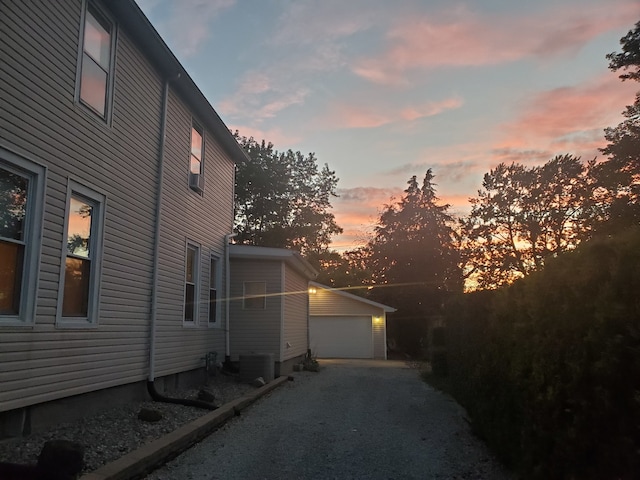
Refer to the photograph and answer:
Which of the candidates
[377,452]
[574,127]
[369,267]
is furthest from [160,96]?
[369,267]

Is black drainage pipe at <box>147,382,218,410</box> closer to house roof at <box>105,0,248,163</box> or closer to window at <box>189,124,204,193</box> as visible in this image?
window at <box>189,124,204,193</box>

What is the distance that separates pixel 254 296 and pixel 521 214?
92.2 ft

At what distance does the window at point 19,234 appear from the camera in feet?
18.7

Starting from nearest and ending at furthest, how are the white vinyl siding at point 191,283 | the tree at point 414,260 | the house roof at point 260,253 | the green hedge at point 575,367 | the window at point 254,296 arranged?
the green hedge at point 575,367
the white vinyl siding at point 191,283
the house roof at point 260,253
the window at point 254,296
the tree at point 414,260

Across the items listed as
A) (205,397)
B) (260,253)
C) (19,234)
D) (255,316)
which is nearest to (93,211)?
(19,234)

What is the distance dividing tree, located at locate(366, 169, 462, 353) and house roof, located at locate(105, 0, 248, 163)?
23.3 m

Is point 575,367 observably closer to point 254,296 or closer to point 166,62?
point 166,62

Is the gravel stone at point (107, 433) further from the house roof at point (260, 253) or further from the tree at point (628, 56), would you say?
the tree at point (628, 56)

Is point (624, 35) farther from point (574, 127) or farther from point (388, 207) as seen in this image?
point (388, 207)

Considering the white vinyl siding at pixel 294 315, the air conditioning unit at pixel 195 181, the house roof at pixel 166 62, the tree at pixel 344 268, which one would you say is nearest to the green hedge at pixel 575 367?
the house roof at pixel 166 62

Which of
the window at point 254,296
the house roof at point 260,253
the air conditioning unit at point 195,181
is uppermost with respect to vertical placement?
the air conditioning unit at point 195,181

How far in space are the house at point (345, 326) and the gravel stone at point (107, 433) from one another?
66.8ft

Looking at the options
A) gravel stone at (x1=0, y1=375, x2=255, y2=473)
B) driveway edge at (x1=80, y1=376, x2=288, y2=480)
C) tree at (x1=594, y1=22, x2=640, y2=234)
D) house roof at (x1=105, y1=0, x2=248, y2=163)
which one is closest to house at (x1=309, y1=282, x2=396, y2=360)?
tree at (x1=594, y1=22, x2=640, y2=234)

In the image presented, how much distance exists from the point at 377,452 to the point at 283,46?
8.02 metres
